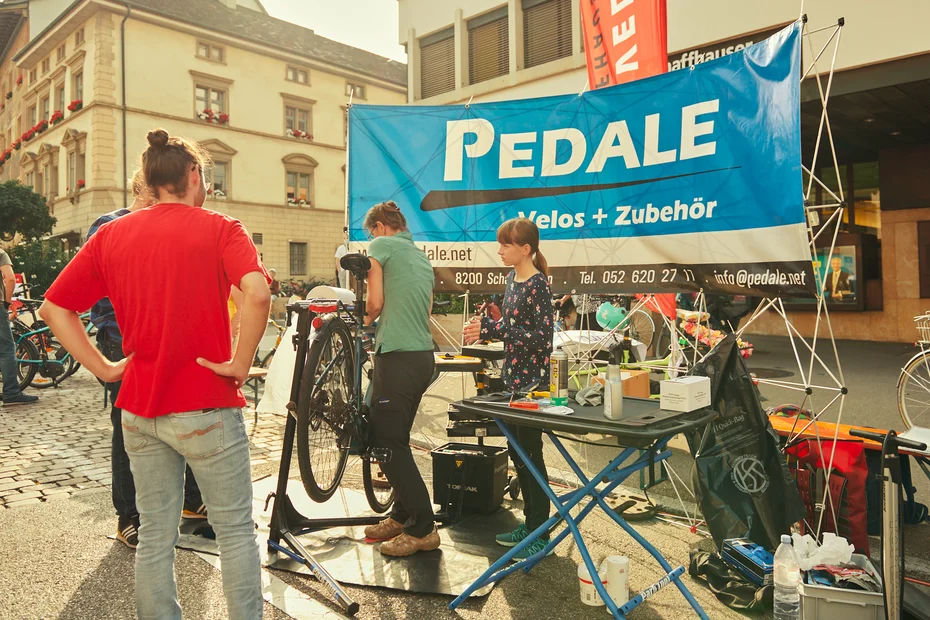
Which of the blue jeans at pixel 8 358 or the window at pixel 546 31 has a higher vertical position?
the window at pixel 546 31

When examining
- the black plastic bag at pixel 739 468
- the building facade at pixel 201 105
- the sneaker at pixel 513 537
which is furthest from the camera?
the building facade at pixel 201 105

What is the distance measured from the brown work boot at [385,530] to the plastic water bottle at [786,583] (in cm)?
199

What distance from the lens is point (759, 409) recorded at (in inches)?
138

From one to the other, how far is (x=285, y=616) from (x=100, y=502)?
2.26 meters

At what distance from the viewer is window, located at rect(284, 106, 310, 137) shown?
36.8 metres

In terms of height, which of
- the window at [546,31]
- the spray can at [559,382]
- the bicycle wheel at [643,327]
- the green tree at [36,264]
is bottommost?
the spray can at [559,382]

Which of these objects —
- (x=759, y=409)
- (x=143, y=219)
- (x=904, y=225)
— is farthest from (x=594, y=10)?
(x=904, y=225)

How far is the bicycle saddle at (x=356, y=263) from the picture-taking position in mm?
3488

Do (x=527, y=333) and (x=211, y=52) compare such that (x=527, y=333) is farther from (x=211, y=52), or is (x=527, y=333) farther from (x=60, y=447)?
(x=211, y=52)

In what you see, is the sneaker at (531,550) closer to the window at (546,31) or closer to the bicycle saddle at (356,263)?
the bicycle saddle at (356,263)

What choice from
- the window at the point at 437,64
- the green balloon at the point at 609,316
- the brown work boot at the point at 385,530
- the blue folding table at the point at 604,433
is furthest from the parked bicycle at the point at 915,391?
the window at the point at 437,64

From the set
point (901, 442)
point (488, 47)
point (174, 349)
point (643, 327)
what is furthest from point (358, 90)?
point (901, 442)

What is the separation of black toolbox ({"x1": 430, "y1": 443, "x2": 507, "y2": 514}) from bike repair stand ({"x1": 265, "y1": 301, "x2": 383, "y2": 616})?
1.92 ft

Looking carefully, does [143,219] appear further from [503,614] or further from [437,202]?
[437,202]
